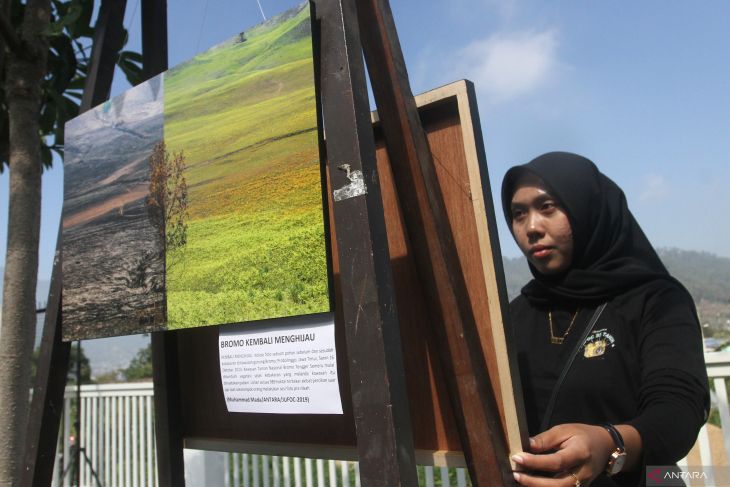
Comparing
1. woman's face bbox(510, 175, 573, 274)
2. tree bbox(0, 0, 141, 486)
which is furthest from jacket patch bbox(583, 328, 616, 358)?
tree bbox(0, 0, 141, 486)

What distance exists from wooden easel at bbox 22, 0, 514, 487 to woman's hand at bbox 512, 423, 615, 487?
0.05 m

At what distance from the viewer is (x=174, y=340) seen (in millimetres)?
2086

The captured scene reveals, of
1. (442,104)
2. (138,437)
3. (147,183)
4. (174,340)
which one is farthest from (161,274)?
(138,437)

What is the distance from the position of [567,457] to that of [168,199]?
4.10ft

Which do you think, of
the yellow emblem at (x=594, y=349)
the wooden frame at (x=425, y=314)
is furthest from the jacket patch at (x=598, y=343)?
the wooden frame at (x=425, y=314)

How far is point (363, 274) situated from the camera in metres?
1.17

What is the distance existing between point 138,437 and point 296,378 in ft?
15.4

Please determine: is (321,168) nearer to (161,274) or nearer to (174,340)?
(161,274)

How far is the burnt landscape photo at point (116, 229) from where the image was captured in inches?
68.7

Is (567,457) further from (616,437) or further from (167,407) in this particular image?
(167,407)

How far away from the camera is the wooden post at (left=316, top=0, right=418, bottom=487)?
1.10 metres

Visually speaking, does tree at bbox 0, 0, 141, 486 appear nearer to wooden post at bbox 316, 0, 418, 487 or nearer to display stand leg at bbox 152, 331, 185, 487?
display stand leg at bbox 152, 331, 185, 487

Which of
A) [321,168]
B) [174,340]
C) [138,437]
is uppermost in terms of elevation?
[321,168]

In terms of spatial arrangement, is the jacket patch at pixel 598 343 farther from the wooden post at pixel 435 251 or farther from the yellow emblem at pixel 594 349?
the wooden post at pixel 435 251
